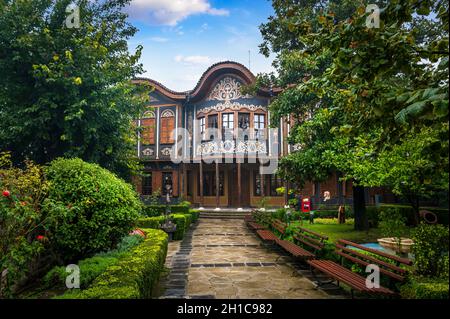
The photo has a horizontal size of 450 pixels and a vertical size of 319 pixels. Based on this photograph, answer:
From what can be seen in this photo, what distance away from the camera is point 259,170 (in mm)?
22094

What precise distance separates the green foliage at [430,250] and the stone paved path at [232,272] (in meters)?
1.67

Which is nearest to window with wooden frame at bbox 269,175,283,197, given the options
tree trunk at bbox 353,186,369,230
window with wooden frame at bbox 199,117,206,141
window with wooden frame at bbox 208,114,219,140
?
window with wooden frame at bbox 208,114,219,140

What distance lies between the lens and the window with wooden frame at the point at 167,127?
22828 millimetres

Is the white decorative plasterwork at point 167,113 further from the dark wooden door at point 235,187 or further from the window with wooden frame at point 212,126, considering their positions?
the dark wooden door at point 235,187

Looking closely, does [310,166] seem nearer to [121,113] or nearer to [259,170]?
[121,113]

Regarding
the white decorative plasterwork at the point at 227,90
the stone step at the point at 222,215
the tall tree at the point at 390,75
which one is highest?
the white decorative plasterwork at the point at 227,90

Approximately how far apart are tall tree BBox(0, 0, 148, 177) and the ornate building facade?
32.0 feet

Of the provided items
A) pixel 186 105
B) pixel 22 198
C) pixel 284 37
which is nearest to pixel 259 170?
pixel 186 105

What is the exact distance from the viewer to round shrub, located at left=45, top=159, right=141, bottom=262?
565 centimetres

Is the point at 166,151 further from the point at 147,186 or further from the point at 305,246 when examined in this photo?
the point at 305,246

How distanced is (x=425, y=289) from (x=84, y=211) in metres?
5.59

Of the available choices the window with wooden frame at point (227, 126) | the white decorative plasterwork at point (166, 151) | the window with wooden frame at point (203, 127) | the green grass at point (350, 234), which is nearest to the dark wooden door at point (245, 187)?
the window with wooden frame at point (227, 126)

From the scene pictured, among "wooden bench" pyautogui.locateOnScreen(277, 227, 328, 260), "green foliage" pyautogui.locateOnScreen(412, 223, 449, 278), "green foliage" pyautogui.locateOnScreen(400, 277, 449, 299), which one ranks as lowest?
"wooden bench" pyautogui.locateOnScreen(277, 227, 328, 260)

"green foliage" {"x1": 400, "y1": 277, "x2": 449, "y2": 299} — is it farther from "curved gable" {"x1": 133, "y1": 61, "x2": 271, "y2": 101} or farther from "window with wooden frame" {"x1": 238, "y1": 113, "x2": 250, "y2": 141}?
"curved gable" {"x1": 133, "y1": 61, "x2": 271, "y2": 101}
